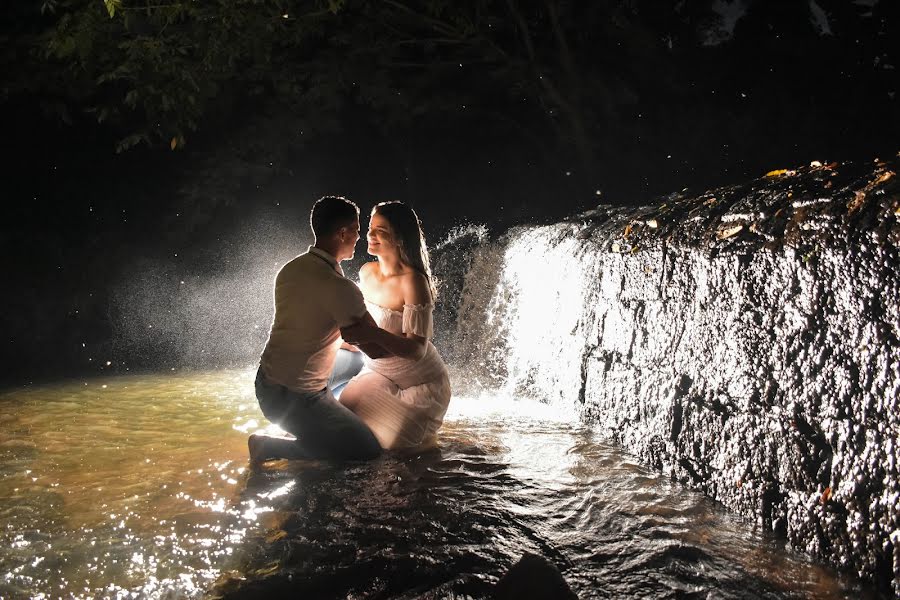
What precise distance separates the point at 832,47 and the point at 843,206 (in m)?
14.0

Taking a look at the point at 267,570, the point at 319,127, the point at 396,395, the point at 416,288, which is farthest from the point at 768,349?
the point at 319,127

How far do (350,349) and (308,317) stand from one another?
98 cm

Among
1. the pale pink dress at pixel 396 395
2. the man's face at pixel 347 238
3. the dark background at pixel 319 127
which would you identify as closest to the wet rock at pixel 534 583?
the pale pink dress at pixel 396 395

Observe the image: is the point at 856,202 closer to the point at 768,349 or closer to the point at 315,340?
the point at 768,349

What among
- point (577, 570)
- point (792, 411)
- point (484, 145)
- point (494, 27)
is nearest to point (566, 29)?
point (494, 27)

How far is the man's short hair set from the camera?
10.7ft

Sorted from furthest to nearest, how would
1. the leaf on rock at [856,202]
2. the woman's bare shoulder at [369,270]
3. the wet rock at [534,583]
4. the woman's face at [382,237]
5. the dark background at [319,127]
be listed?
the dark background at [319,127] < the woman's bare shoulder at [369,270] < the woman's face at [382,237] < the leaf on rock at [856,202] < the wet rock at [534,583]

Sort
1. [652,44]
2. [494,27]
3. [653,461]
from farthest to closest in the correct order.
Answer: [652,44], [494,27], [653,461]

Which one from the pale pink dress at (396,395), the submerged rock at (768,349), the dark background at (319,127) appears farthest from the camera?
the dark background at (319,127)

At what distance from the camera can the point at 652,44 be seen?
11703mm

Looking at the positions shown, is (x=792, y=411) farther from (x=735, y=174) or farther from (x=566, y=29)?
(x=735, y=174)

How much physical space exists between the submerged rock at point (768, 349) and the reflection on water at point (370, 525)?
22cm

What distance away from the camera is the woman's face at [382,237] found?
360 cm

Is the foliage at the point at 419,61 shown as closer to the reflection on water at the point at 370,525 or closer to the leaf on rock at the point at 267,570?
the reflection on water at the point at 370,525
